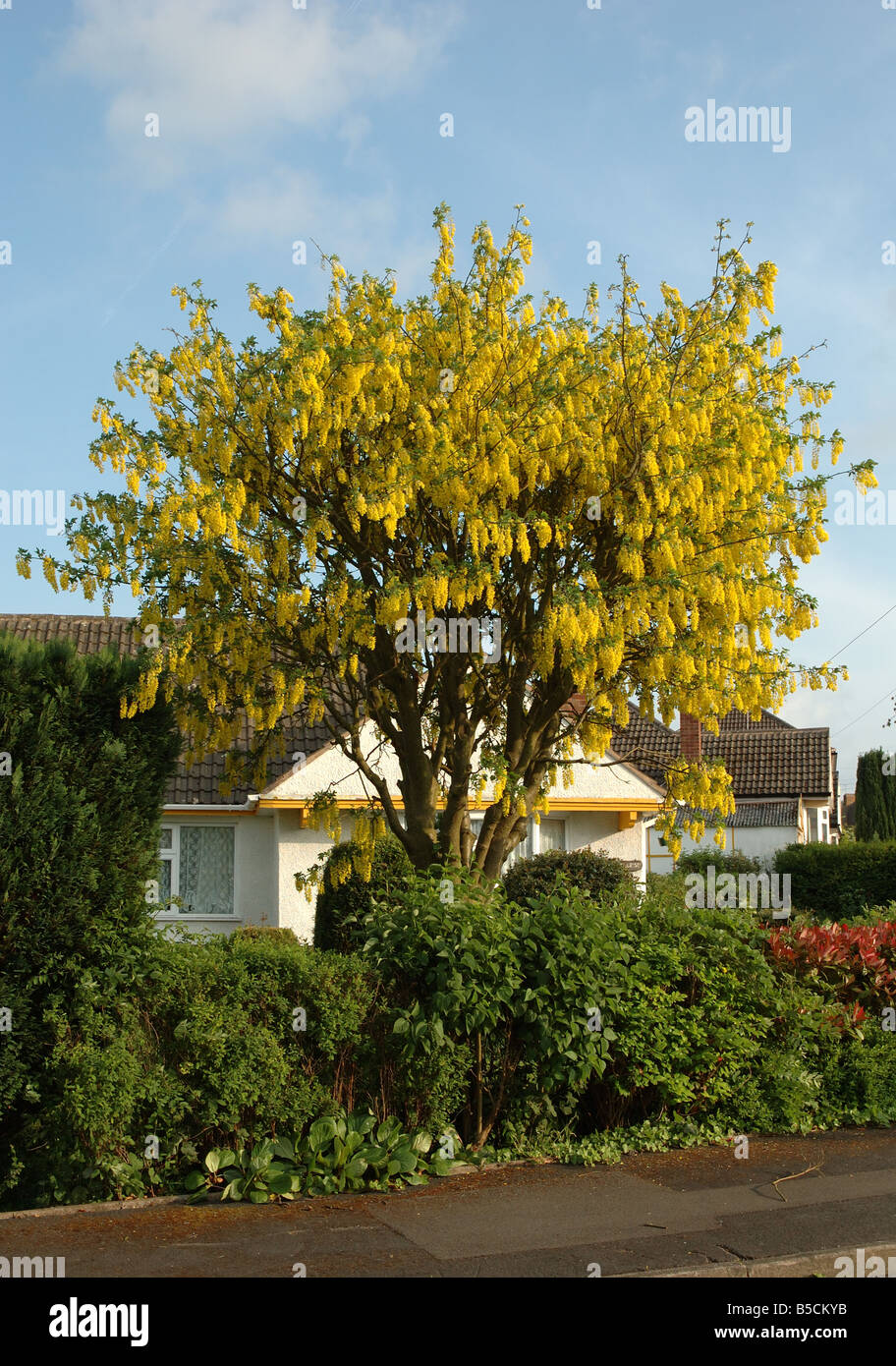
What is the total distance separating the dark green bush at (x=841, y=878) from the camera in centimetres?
2445

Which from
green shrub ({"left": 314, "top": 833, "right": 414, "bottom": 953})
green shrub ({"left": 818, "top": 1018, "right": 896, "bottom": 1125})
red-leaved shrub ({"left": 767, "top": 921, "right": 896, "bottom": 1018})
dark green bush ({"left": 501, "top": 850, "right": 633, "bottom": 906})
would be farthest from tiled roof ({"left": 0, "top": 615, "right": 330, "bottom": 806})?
green shrub ({"left": 818, "top": 1018, "right": 896, "bottom": 1125})

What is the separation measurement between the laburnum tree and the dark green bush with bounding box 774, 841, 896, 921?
14511 millimetres

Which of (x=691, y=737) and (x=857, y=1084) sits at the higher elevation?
(x=691, y=737)

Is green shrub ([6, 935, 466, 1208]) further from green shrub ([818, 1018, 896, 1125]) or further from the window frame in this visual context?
the window frame

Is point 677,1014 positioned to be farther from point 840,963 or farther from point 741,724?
point 741,724

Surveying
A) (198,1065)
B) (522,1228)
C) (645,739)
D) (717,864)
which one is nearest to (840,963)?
(522,1228)

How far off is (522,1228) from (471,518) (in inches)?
215

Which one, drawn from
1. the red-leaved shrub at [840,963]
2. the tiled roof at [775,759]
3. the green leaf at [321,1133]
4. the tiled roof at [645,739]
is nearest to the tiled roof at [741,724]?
the tiled roof at [775,759]

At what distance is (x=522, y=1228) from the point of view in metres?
6.83

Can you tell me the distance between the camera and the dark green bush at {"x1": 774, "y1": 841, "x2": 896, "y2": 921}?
24.5 meters

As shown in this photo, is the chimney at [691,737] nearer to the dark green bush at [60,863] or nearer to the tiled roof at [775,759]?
the tiled roof at [775,759]

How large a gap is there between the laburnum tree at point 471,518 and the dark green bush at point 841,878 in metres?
14.5

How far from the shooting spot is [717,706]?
36.3 ft

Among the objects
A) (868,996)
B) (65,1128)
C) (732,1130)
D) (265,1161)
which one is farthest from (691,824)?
(65,1128)
